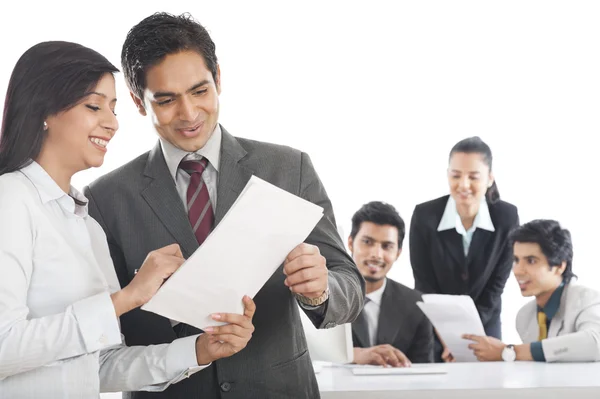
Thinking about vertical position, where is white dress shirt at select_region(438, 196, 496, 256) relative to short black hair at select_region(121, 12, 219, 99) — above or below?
below

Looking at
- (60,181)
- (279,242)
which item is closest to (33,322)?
(60,181)

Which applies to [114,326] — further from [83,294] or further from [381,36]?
Result: [381,36]

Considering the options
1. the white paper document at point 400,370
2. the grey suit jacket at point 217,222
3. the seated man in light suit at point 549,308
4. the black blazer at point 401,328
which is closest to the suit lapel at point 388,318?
the black blazer at point 401,328

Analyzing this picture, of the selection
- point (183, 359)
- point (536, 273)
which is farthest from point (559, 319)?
point (183, 359)

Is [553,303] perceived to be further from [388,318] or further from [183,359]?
[183,359]

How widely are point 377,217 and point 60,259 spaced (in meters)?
2.51

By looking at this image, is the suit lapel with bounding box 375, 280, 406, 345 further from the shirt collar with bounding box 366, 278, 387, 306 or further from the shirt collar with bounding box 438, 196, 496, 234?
the shirt collar with bounding box 438, 196, 496, 234

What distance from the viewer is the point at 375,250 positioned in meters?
3.79

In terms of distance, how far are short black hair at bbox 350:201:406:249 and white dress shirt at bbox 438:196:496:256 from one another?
0.40 metres

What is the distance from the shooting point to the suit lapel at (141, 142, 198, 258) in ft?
5.90

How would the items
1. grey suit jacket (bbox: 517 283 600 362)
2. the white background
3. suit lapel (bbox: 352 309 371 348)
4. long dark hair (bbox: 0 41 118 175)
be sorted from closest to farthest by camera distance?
1. long dark hair (bbox: 0 41 118 175)
2. grey suit jacket (bbox: 517 283 600 362)
3. suit lapel (bbox: 352 309 371 348)
4. the white background

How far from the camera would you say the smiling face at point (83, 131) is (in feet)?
5.02

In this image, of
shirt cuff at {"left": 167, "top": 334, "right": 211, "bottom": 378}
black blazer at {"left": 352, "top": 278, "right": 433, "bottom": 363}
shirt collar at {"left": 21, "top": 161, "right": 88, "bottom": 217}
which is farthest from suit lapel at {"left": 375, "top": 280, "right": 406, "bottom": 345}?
shirt collar at {"left": 21, "top": 161, "right": 88, "bottom": 217}

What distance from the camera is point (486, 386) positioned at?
2.49 meters
